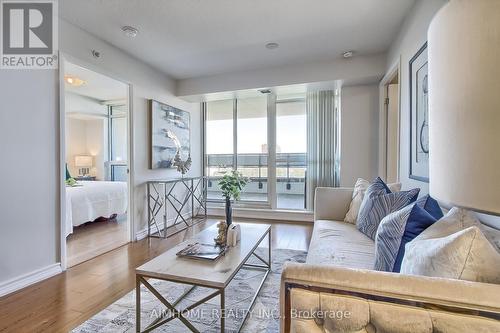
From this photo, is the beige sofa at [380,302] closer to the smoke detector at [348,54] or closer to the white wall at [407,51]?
the white wall at [407,51]

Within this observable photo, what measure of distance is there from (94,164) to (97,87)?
247 cm

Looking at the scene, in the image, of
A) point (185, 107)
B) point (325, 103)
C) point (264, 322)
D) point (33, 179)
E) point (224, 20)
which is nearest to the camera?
point (264, 322)

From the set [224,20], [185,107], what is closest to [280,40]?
[224,20]

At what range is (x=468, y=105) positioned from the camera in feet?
1.42

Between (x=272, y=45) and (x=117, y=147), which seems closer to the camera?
(x=272, y=45)

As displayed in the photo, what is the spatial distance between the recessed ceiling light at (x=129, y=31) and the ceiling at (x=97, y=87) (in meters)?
1.61

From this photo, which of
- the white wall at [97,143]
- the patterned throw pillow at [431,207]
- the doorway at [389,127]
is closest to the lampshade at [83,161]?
the white wall at [97,143]

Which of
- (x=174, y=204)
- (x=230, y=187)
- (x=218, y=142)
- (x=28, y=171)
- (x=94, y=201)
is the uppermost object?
(x=218, y=142)

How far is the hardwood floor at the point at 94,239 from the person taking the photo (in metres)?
2.89

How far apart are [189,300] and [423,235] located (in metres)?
1.64

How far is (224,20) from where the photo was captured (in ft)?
8.43

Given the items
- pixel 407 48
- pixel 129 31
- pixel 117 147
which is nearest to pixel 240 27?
pixel 129 31

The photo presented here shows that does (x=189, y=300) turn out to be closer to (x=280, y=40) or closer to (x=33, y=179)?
(x=33, y=179)

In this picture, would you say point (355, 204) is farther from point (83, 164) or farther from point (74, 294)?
point (83, 164)
